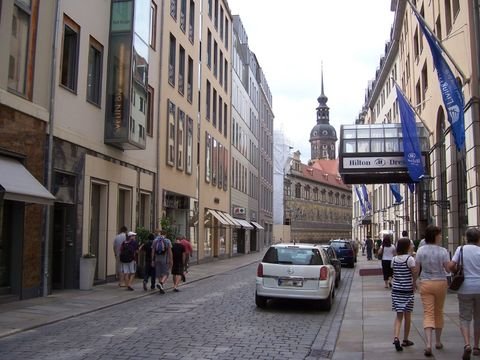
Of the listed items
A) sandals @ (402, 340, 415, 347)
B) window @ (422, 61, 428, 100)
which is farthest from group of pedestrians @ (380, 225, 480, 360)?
window @ (422, 61, 428, 100)

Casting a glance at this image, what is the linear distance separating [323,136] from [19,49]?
135341 millimetres

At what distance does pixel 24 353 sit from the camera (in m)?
7.99

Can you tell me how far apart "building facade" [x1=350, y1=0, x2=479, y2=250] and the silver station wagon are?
592 cm

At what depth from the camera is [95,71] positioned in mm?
18422

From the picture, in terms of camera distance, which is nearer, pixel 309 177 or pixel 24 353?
pixel 24 353

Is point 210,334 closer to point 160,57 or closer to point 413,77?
point 160,57

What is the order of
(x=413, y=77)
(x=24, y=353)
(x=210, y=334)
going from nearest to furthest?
(x=24, y=353)
(x=210, y=334)
(x=413, y=77)

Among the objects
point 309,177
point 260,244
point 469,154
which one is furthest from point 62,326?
point 309,177

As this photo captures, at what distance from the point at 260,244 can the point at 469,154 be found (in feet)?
146

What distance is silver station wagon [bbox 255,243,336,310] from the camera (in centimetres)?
1270

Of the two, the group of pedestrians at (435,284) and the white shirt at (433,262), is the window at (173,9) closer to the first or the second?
the group of pedestrians at (435,284)

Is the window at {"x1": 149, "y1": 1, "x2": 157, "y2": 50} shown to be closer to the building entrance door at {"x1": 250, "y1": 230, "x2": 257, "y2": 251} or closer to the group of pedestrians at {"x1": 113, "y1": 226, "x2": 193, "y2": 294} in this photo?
the group of pedestrians at {"x1": 113, "y1": 226, "x2": 193, "y2": 294}

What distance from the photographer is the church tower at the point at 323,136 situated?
146 metres

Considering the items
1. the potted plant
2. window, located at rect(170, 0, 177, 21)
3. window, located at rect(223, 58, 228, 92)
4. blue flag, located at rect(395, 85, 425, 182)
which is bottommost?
the potted plant
